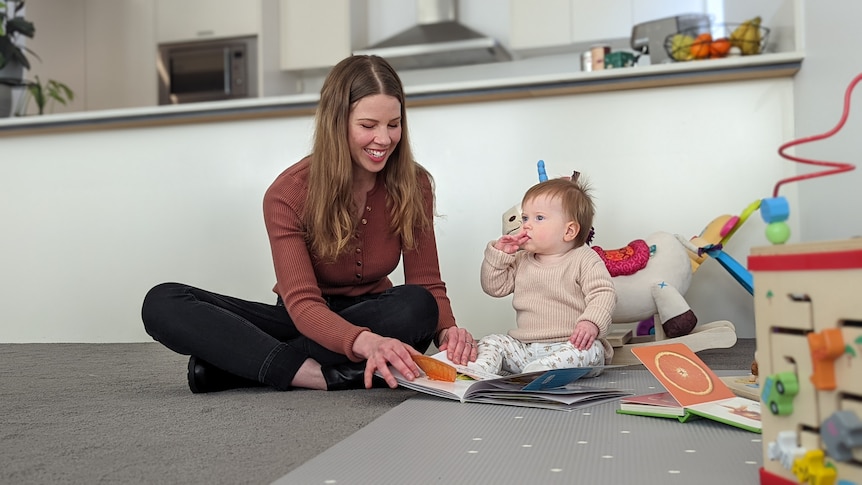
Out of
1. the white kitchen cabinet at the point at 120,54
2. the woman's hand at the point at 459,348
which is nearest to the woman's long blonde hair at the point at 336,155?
the woman's hand at the point at 459,348

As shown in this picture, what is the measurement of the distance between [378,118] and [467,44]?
258 cm

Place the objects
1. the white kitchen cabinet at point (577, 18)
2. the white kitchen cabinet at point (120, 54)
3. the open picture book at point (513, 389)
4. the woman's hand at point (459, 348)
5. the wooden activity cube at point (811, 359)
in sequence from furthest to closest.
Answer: the white kitchen cabinet at point (120, 54) < the white kitchen cabinet at point (577, 18) < the woman's hand at point (459, 348) < the open picture book at point (513, 389) < the wooden activity cube at point (811, 359)

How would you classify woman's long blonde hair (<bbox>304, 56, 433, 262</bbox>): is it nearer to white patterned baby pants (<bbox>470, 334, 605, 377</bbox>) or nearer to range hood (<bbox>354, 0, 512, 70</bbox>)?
white patterned baby pants (<bbox>470, 334, 605, 377</bbox>)

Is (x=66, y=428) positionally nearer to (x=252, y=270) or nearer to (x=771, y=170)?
(x=252, y=270)

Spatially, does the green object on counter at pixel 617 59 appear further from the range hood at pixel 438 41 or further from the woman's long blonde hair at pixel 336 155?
the range hood at pixel 438 41

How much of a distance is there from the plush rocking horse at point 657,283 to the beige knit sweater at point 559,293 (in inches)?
8.1

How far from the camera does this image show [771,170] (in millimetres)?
1957

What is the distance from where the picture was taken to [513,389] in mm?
1178

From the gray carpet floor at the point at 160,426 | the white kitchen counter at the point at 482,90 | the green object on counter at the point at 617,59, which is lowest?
the gray carpet floor at the point at 160,426

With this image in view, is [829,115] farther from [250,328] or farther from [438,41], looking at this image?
[438,41]

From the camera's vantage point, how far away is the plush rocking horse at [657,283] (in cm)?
171

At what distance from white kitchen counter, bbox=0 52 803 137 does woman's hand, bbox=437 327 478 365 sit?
2.79 ft

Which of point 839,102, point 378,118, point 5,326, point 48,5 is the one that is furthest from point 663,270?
point 48,5

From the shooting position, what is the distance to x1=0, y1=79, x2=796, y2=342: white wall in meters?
1.99
